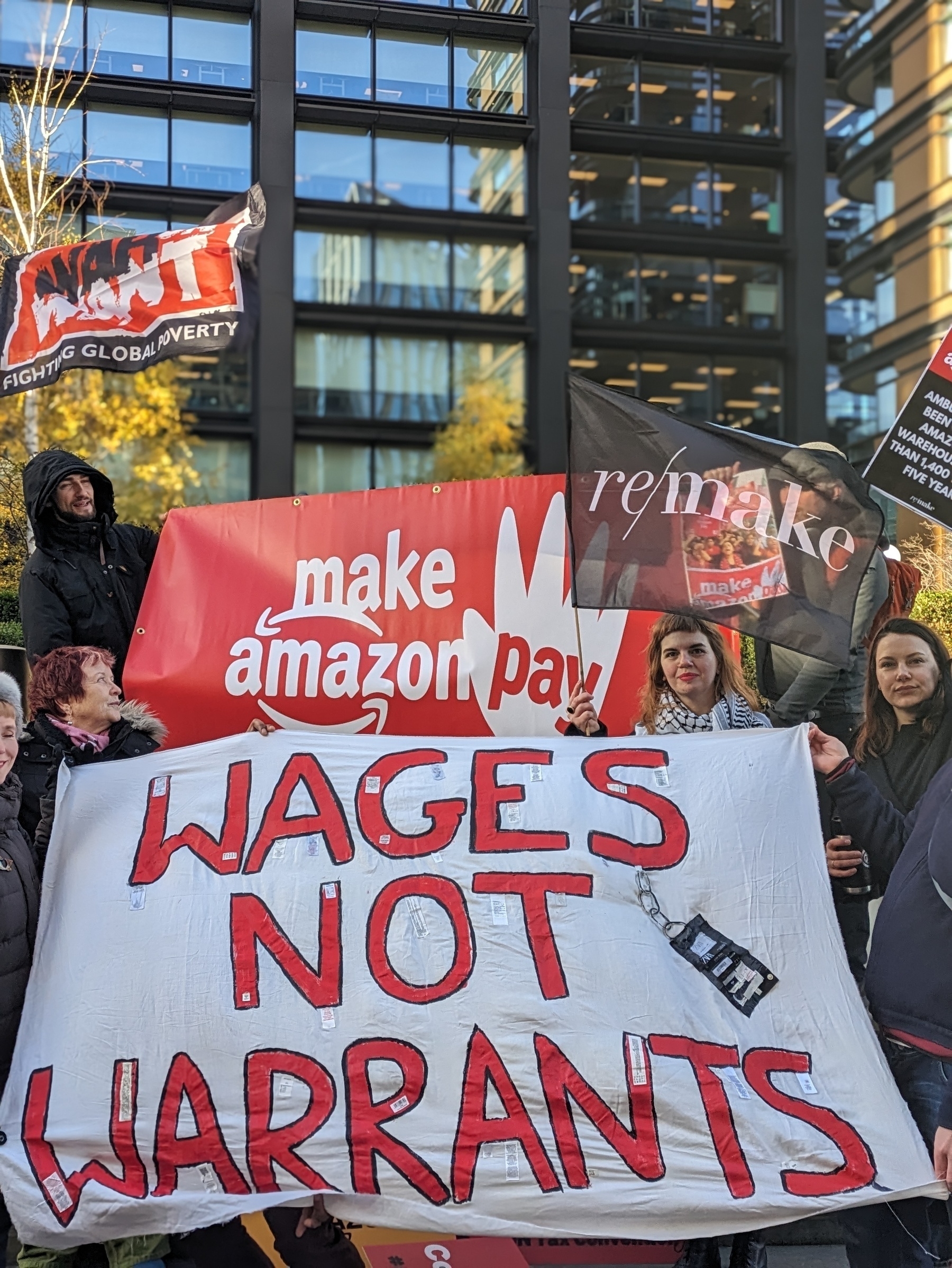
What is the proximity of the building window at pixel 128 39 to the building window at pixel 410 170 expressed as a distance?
119 centimetres

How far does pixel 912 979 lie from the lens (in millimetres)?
3045

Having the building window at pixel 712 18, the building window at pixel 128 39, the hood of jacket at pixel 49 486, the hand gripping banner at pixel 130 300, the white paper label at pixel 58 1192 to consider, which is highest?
the building window at pixel 712 18

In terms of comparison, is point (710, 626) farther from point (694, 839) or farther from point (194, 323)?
point (194, 323)

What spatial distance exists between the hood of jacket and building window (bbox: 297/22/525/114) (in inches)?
198

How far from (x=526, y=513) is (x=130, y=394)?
471 inches

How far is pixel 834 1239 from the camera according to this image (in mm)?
4090

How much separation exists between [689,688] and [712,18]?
53.4 ft

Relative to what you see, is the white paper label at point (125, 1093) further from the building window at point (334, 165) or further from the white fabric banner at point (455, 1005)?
the building window at point (334, 165)

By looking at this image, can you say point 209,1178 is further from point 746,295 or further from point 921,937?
point 746,295

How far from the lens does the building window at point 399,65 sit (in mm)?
8602

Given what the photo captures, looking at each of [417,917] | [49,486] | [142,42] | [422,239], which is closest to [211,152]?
[142,42]

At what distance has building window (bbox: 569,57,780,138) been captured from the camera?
17203 mm

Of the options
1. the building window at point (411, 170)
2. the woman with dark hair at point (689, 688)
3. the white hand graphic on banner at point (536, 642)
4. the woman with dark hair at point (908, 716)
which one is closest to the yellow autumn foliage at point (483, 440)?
the building window at point (411, 170)

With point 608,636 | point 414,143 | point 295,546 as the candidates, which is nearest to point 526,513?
point 608,636
